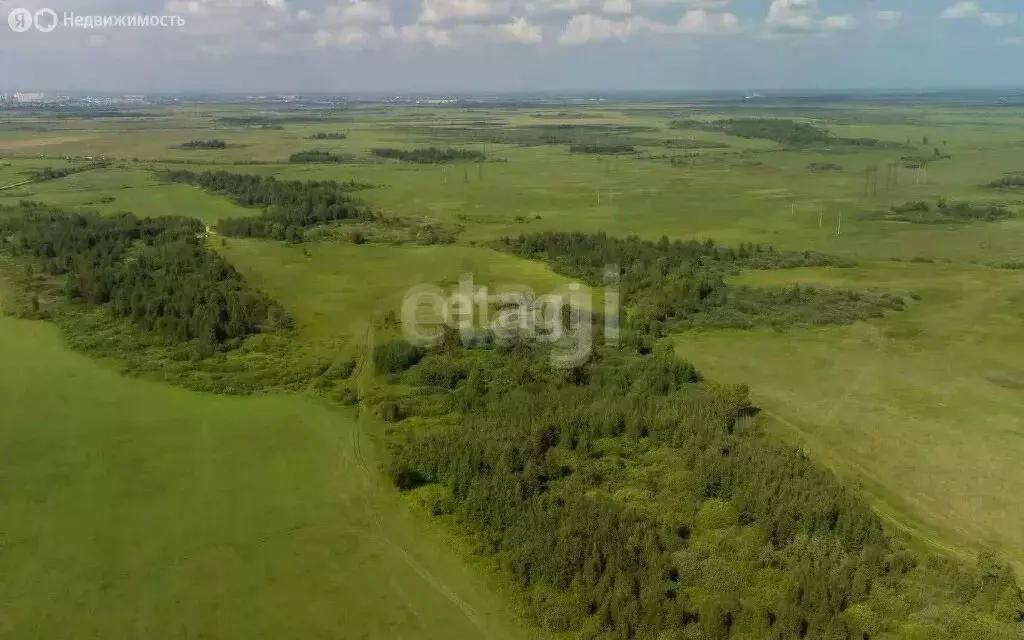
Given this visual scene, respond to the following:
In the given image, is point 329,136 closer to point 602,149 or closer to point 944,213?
point 602,149

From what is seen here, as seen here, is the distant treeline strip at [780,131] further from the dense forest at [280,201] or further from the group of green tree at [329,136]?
the dense forest at [280,201]

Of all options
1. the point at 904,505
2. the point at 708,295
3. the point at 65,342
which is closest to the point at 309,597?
the point at 904,505

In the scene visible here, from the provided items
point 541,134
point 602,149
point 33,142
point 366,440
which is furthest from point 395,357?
point 541,134

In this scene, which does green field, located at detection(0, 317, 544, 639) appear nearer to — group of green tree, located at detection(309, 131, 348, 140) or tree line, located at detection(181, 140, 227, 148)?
tree line, located at detection(181, 140, 227, 148)

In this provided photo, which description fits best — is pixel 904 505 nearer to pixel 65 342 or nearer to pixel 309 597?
pixel 309 597

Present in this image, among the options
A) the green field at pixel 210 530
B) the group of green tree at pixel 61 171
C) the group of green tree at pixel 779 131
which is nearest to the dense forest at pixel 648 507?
the green field at pixel 210 530
